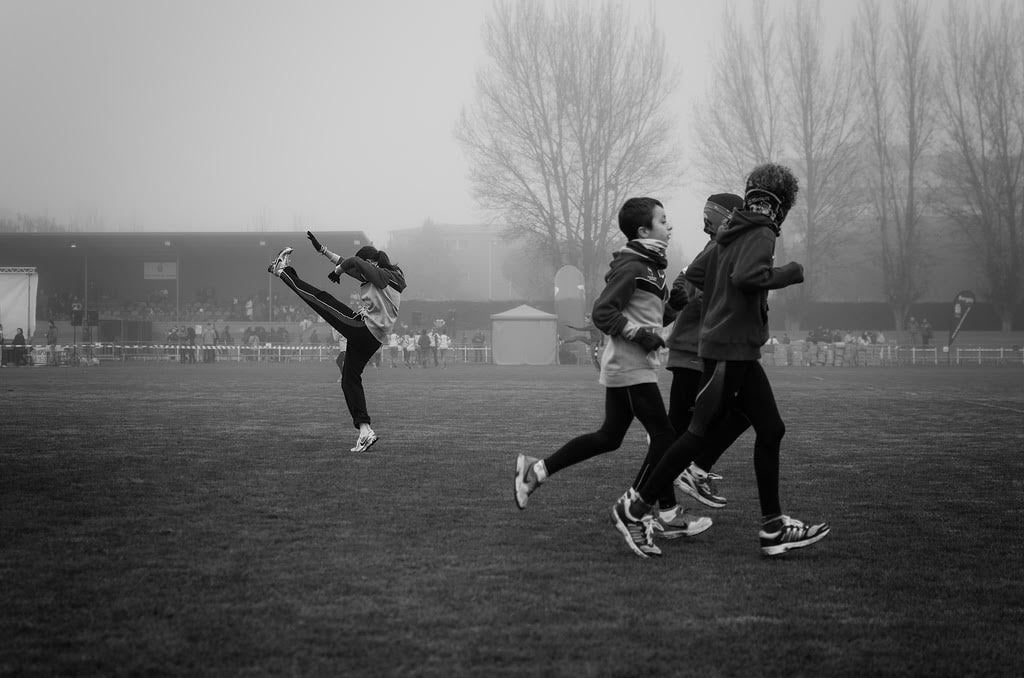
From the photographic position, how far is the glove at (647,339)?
574 centimetres

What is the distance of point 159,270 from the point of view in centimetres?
5978

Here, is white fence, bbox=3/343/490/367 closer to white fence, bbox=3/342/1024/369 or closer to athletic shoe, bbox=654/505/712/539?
white fence, bbox=3/342/1024/369

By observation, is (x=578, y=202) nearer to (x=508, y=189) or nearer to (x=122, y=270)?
(x=508, y=189)

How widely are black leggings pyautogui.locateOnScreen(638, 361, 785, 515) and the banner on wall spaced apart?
57.7 m

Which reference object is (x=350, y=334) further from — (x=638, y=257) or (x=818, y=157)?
(x=818, y=157)

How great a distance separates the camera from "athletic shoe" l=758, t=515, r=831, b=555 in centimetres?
542

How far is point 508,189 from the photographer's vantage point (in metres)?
51.8

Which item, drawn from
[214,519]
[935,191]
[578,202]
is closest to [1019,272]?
[935,191]

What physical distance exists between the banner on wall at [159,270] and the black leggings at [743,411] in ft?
189

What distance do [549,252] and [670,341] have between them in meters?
45.5

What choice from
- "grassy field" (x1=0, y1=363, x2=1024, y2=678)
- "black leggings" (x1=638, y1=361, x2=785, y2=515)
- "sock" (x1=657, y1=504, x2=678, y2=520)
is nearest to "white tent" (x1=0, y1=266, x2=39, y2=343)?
"grassy field" (x1=0, y1=363, x2=1024, y2=678)

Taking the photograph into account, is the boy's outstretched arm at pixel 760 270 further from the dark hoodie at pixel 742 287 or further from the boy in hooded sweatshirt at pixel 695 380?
the boy in hooded sweatshirt at pixel 695 380

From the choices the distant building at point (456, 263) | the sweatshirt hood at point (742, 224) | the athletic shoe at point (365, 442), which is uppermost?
the distant building at point (456, 263)

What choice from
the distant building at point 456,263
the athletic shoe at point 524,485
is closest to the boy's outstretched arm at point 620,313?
the athletic shoe at point 524,485
